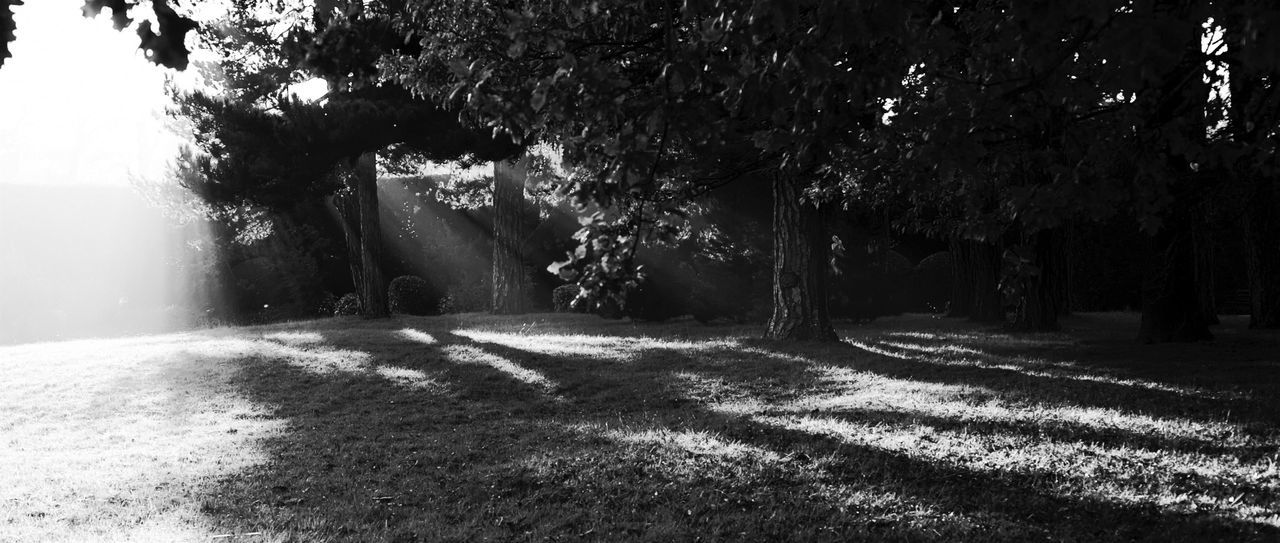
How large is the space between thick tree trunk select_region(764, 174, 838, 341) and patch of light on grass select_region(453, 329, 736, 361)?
1106 millimetres

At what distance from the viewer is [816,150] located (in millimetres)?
4410

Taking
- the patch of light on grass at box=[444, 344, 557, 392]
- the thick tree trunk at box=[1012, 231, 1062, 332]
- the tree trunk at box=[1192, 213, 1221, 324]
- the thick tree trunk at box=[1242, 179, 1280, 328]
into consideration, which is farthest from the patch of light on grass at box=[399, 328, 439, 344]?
the tree trunk at box=[1192, 213, 1221, 324]

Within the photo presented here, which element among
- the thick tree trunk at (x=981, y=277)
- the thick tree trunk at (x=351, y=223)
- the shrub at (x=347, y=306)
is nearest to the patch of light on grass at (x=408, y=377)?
the thick tree trunk at (x=351, y=223)

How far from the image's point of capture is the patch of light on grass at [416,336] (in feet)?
51.4

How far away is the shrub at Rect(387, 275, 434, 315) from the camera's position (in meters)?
26.6

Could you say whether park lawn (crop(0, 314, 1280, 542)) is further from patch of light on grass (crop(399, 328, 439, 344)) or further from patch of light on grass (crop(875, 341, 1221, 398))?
patch of light on grass (crop(399, 328, 439, 344))

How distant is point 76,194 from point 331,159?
63.8 ft

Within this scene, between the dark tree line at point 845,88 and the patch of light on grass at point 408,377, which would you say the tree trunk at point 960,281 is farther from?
the patch of light on grass at point 408,377

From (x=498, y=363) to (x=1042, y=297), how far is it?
11.0m

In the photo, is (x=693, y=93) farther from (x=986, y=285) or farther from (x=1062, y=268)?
(x=1062, y=268)

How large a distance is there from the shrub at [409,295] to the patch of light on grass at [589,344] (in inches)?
393

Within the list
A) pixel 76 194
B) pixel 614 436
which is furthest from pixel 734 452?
pixel 76 194

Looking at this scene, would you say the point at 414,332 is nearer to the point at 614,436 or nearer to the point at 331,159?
the point at 331,159

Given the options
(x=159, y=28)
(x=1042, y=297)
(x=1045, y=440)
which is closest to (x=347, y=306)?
(x=1042, y=297)
